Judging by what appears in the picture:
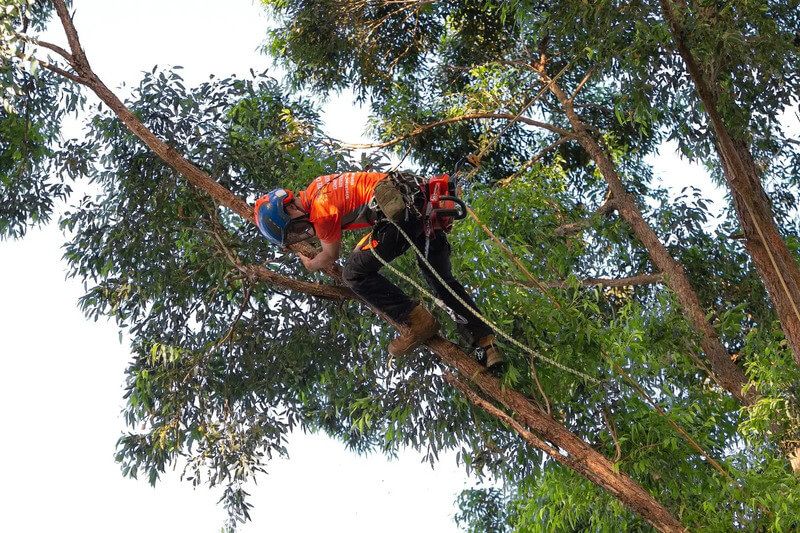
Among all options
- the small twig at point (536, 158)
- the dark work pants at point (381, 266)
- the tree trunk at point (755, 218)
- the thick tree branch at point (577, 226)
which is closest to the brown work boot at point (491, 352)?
the dark work pants at point (381, 266)

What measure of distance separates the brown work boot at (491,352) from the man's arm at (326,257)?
0.93 metres

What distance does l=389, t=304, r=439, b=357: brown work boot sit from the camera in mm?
4750

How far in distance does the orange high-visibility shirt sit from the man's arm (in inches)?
1.1

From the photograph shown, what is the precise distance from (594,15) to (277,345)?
378cm

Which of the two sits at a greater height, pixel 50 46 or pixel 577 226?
pixel 577 226

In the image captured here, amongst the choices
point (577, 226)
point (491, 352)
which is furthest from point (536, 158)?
point (491, 352)

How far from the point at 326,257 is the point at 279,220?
1.00 ft

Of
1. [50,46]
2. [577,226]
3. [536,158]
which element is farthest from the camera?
[536,158]

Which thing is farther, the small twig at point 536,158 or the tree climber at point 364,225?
the small twig at point 536,158

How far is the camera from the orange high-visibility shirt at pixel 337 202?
15.3 feet

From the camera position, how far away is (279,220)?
474cm

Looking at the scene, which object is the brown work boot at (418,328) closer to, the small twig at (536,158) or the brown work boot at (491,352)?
the brown work boot at (491,352)

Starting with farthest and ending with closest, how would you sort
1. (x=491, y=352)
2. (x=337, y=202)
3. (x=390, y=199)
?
(x=491, y=352) < (x=337, y=202) < (x=390, y=199)

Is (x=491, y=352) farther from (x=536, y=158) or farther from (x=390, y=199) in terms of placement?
(x=536, y=158)
